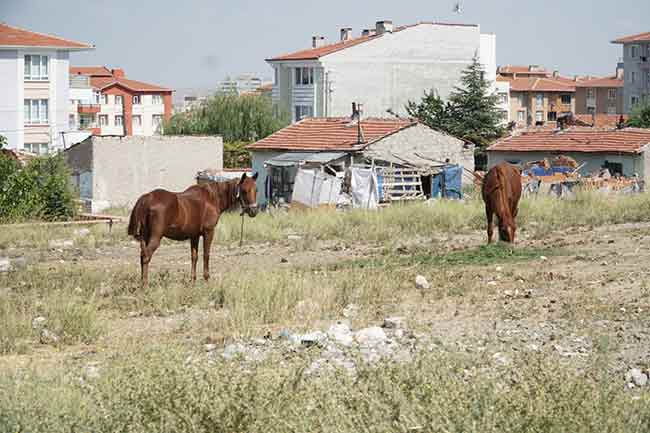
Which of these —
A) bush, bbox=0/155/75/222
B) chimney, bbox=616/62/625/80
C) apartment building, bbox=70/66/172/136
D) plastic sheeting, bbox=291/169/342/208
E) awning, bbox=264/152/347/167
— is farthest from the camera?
chimney, bbox=616/62/625/80

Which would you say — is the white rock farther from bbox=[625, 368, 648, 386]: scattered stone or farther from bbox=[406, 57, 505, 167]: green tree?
bbox=[406, 57, 505, 167]: green tree

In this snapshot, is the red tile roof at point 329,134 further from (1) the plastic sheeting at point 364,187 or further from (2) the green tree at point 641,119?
(2) the green tree at point 641,119

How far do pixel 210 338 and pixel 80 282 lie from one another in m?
5.38

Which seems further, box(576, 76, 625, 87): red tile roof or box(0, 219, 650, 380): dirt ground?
box(576, 76, 625, 87): red tile roof

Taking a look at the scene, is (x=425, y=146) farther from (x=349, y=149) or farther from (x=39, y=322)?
(x=39, y=322)

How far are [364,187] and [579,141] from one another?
10.6m

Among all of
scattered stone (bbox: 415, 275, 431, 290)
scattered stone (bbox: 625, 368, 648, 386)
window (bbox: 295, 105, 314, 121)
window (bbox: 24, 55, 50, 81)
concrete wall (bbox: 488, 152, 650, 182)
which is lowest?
scattered stone (bbox: 625, 368, 648, 386)

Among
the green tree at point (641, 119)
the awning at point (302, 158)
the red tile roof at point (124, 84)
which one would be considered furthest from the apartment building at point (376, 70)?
the awning at point (302, 158)

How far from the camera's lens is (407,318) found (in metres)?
14.2

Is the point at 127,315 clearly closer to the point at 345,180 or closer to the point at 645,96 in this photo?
the point at 345,180

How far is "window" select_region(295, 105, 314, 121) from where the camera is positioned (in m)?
77.6

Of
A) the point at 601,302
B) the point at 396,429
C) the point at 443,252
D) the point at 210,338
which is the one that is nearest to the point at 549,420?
the point at 396,429

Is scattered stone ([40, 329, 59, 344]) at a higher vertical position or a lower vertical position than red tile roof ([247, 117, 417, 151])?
lower

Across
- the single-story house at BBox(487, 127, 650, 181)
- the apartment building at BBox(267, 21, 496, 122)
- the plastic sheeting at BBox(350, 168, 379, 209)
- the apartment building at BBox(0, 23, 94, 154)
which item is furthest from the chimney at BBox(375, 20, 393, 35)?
the plastic sheeting at BBox(350, 168, 379, 209)
